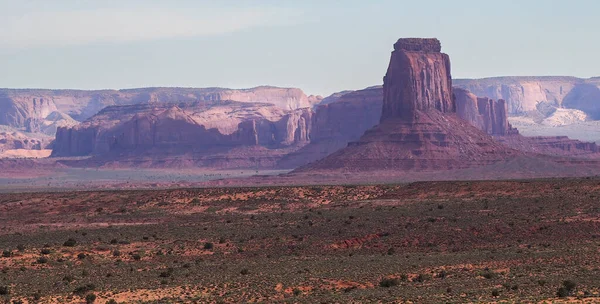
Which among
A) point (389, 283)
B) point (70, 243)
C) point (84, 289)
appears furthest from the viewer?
point (70, 243)

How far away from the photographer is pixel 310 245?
85.9 meters

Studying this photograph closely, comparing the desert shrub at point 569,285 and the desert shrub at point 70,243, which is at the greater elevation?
the desert shrub at point 569,285

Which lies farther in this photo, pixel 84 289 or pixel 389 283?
pixel 84 289

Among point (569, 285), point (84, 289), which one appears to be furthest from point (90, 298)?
point (569, 285)

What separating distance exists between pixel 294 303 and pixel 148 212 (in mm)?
66742

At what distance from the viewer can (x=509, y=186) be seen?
123 m

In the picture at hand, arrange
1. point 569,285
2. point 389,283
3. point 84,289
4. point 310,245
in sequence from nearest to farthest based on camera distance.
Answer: point 569,285, point 389,283, point 84,289, point 310,245

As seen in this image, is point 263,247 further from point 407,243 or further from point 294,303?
point 294,303

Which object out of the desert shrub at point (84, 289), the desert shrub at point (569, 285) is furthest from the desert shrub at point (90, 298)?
the desert shrub at point (569, 285)

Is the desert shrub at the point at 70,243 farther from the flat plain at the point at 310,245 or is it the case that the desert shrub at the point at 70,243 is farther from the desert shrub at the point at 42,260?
the desert shrub at the point at 42,260

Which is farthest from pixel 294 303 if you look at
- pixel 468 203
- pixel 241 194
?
pixel 241 194

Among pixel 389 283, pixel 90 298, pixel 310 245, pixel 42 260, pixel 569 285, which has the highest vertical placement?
pixel 569 285

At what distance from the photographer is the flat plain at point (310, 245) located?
6059cm

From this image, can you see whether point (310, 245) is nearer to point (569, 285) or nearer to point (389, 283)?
point (389, 283)
